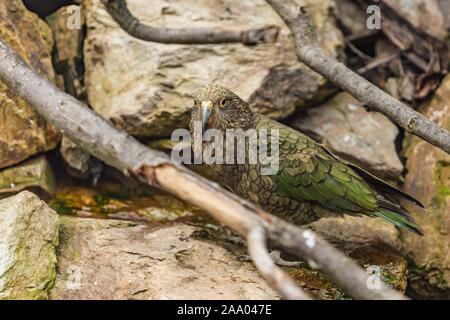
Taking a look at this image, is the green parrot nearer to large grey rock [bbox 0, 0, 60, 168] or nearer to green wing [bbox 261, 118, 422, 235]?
green wing [bbox 261, 118, 422, 235]

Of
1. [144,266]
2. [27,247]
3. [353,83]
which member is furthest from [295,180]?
[27,247]

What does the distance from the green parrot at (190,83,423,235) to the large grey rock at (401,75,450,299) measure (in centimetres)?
70

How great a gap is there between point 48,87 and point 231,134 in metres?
1.40

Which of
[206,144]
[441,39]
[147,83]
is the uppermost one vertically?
[441,39]

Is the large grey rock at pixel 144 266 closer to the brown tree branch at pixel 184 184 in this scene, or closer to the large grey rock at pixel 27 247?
the large grey rock at pixel 27 247

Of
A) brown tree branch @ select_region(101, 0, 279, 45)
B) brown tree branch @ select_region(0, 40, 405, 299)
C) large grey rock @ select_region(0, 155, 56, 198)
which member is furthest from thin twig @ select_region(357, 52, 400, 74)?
brown tree branch @ select_region(0, 40, 405, 299)

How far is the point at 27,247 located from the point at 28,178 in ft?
4.21

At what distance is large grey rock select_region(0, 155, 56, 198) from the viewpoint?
206 inches

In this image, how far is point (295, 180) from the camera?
4.68 m

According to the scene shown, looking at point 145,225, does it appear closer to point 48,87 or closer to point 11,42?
point 48,87

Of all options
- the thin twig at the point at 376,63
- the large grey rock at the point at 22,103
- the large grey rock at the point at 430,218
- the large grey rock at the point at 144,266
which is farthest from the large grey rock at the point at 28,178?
the thin twig at the point at 376,63

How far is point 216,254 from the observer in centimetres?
466

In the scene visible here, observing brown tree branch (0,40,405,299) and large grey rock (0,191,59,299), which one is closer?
brown tree branch (0,40,405,299)

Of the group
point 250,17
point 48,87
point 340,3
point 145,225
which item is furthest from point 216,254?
point 340,3
